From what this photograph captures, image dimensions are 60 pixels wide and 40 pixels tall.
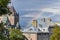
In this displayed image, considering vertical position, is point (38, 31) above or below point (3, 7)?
below

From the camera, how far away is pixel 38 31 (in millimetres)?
124250

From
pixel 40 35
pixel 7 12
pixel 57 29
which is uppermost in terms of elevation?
pixel 7 12

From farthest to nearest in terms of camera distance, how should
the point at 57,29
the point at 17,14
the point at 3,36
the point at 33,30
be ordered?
the point at 17,14
the point at 33,30
the point at 57,29
the point at 3,36

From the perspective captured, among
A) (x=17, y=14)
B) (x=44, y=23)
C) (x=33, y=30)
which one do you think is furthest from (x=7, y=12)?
(x=17, y=14)

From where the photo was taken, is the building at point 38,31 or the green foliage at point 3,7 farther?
the building at point 38,31

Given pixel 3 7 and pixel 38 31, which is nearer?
pixel 3 7

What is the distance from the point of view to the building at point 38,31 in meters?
124

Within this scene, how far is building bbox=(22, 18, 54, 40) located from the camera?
123562 mm

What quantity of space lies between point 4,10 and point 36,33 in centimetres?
10832

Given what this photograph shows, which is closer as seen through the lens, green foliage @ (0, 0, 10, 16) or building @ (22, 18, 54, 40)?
green foliage @ (0, 0, 10, 16)

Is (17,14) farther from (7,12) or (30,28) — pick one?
(7,12)

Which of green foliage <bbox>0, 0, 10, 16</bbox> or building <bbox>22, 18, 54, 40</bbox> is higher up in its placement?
green foliage <bbox>0, 0, 10, 16</bbox>

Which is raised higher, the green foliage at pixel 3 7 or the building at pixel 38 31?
the green foliage at pixel 3 7

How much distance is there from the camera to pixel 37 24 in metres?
130
